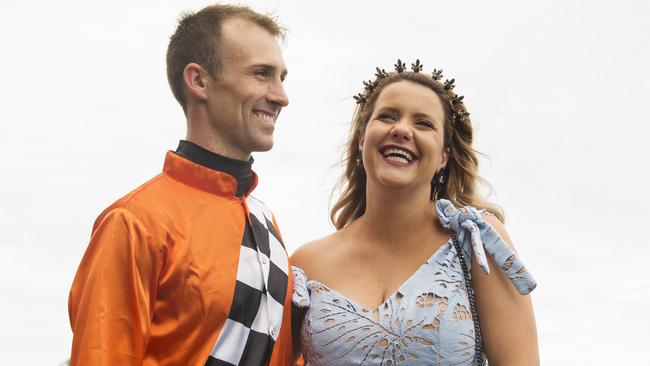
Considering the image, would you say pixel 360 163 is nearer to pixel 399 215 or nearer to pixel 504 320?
pixel 399 215

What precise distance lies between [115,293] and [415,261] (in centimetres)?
173

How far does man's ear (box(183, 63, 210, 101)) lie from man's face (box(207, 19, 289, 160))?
35mm

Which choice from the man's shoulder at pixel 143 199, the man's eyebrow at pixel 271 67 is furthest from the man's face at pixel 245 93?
the man's shoulder at pixel 143 199

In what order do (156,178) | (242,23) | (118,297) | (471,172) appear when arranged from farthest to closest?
(471,172) < (242,23) < (156,178) < (118,297)

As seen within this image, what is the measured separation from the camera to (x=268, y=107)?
3.94 meters

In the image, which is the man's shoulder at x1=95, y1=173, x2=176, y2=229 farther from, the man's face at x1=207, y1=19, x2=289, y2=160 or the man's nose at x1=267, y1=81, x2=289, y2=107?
the man's nose at x1=267, y1=81, x2=289, y2=107

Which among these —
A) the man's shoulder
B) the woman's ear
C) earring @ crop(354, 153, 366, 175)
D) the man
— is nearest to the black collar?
the man

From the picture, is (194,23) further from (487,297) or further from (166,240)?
(487,297)

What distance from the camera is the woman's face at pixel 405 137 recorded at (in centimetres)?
434

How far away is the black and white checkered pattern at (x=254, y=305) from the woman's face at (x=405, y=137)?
76cm

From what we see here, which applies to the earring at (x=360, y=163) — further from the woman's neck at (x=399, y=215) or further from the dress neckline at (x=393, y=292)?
the dress neckline at (x=393, y=292)

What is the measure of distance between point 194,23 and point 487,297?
201 cm

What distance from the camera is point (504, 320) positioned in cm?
414

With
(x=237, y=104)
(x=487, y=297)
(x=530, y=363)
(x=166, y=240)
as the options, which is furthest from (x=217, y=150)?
(x=530, y=363)
